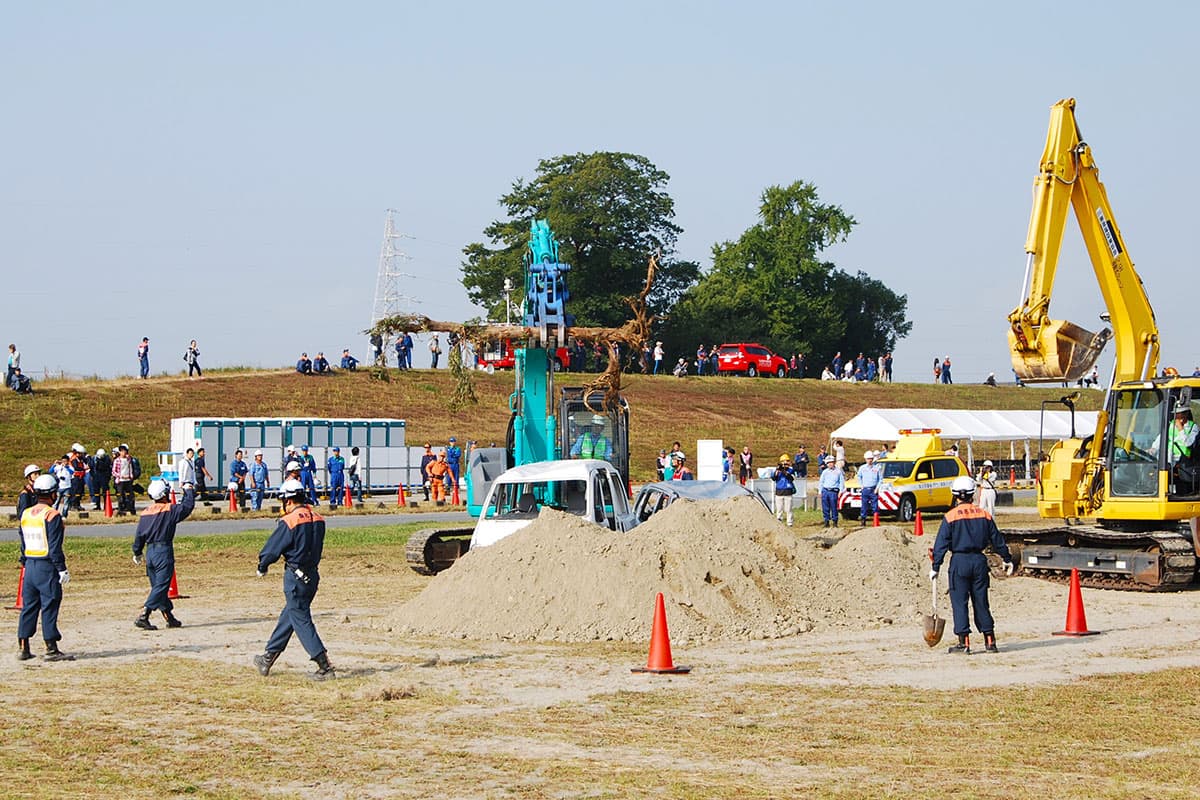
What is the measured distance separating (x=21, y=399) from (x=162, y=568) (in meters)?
35.5

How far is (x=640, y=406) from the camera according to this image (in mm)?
61688

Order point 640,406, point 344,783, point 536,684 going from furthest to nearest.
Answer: point 640,406, point 536,684, point 344,783

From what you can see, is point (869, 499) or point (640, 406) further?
point (640, 406)

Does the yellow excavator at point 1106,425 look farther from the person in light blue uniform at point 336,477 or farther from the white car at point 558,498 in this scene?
the person in light blue uniform at point 336,477

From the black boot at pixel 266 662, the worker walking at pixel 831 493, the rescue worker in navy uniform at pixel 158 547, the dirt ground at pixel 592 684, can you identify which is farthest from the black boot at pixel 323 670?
the worker walking at pixel 831 493

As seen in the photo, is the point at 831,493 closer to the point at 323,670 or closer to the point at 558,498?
the point at 558,498

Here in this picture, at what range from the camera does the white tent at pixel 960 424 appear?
47625 millimetres

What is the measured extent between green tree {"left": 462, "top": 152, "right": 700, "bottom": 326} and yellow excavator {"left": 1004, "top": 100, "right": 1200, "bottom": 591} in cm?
6417

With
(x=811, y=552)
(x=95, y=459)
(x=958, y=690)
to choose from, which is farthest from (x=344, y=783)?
(x=95, y=459)

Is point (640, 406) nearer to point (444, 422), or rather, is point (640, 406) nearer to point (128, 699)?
point (444, 422)

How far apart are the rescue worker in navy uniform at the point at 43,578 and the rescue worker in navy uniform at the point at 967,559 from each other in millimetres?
8842

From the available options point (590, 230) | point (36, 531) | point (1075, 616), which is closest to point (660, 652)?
point (1075, 616)

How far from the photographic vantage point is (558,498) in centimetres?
2095

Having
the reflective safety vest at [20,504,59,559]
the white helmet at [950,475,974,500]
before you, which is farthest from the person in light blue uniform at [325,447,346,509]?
the white helmet at [950,475,974,500]
